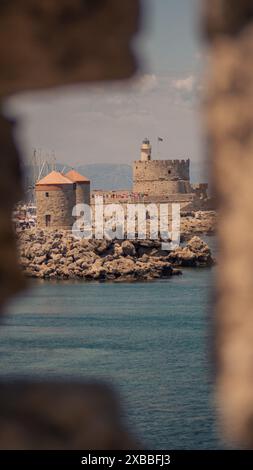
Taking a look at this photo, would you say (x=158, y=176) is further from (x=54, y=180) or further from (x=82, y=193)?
(x=54, y=180)

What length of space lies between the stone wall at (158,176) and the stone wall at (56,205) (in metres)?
11.5

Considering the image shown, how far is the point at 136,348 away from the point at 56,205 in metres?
26.3

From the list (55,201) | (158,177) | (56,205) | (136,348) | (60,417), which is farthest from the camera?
(158,177)

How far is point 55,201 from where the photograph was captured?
158 ft

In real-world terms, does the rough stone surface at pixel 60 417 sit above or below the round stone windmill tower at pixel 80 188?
below

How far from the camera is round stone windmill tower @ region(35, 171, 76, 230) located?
48.0 meters

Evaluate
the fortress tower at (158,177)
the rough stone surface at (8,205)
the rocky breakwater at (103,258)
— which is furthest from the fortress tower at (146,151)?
the rough stone surface at (8,205)

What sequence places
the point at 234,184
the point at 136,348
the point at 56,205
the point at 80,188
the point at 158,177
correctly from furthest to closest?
the point at 158,177 → the point at 80,188 → the point at 56,205 → the point at 136,348 → the point at 234,184

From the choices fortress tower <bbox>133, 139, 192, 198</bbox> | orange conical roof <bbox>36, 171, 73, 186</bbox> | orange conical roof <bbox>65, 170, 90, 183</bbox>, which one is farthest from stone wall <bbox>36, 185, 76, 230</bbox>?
fortress tower <bbox>133, 139, 192, 198</bbox>

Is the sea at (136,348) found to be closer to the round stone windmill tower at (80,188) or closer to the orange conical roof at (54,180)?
the orange conical roof at (54,180)

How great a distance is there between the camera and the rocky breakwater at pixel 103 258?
1580 inches

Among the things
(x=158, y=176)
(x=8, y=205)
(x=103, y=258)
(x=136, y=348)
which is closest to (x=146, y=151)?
(x=158, y=176)

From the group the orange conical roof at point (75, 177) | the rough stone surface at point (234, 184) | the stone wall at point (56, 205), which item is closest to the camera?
the rough stone surface at point (234, 184)

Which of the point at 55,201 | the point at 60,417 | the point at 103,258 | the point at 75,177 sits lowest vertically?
the point at 103,258
